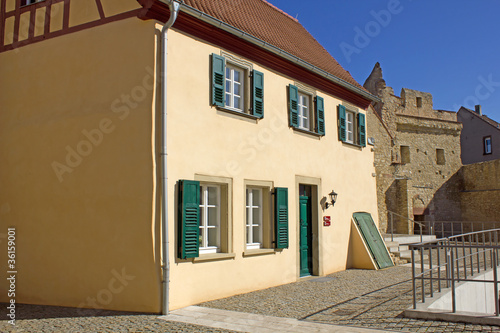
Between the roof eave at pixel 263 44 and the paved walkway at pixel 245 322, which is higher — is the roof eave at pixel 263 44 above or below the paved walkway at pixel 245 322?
above

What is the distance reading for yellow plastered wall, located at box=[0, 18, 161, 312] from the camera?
7766 mm

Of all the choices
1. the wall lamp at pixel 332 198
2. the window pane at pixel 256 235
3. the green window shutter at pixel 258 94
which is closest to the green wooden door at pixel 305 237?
the wall lamp at pixel 332 198

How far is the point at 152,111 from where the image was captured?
7.84 metres

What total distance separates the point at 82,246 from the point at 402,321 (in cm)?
520

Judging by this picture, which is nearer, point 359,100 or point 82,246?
point 82,246

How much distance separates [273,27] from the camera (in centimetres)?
1251

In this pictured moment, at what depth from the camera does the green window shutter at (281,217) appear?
10.2 metres

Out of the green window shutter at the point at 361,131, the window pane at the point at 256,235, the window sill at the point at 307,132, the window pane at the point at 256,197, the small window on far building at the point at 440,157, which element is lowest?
the window pane at the point at 256,235

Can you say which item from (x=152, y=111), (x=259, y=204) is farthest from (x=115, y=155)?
(x=259, y=204)

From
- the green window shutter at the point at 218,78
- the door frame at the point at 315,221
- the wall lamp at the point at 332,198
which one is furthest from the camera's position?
the wall lamp at the point at 332,198

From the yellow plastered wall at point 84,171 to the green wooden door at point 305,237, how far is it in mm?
4836

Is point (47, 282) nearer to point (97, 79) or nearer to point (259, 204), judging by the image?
point (97, 79)

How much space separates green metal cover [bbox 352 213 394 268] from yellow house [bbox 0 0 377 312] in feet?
9.84

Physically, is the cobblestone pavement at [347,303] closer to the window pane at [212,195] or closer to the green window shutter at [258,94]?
the window pane at [212,195]
